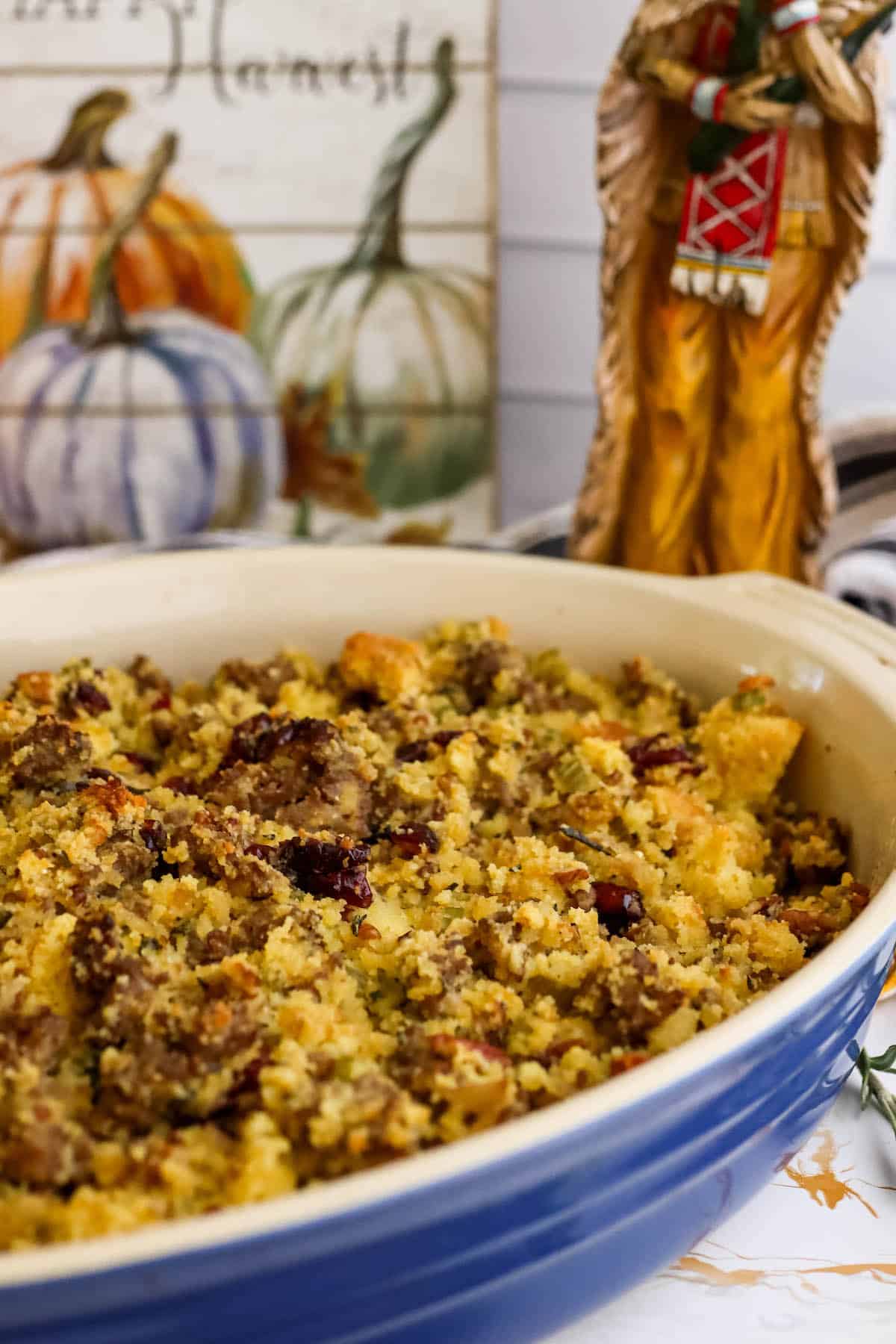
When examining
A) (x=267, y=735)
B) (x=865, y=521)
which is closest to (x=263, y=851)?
(x=267, y=735)

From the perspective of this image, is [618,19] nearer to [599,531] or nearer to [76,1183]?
[599,531]

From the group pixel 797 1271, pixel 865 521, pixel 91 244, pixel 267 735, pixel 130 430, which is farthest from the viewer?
pixel 130 430

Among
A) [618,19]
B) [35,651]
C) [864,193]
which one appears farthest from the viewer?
[618,19]

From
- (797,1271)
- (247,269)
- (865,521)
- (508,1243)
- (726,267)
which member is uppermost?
(726,267)

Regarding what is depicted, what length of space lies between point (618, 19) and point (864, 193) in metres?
0.65

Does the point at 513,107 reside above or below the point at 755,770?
above

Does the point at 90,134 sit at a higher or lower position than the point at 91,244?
higher

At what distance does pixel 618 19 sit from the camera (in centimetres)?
194

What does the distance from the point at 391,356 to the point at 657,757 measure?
3.81ft

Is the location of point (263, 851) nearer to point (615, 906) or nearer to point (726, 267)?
point (615, 906)

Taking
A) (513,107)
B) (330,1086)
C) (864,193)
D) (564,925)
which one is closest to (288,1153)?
(330,1086)

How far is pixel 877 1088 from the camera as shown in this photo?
1.04m

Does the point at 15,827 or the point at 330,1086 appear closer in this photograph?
the point at 330,1086

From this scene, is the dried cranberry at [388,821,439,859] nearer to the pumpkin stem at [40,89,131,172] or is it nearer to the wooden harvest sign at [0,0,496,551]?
the wooden harvest sign at [0,0,496,551]
